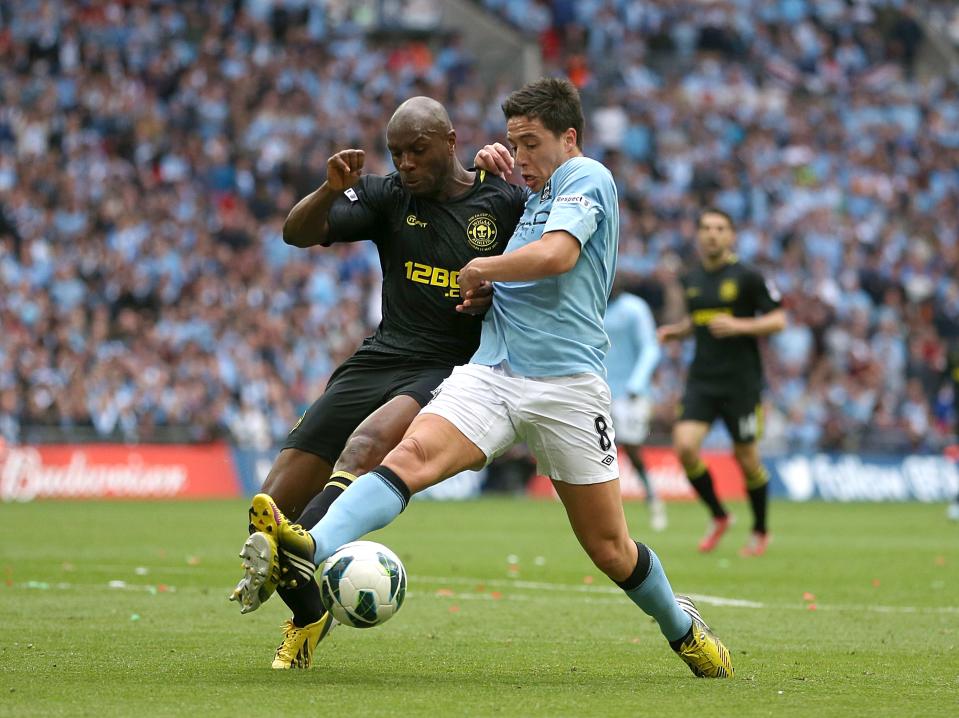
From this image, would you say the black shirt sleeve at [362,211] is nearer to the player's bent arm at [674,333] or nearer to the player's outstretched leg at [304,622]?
the player's outstretched leg at [304,622]

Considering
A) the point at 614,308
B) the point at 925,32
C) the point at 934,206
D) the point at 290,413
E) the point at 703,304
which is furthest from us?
the point at 925,32

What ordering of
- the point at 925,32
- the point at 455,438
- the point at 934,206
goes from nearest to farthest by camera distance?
the point at 455,438 → the point at 934,206 → the point at 925,32

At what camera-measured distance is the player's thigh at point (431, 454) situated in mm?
6531

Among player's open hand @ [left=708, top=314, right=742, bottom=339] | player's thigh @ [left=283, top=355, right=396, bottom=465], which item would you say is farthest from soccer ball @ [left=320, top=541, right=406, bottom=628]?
player's open hand @ [left=708, top=314, right=742, bottom=339]

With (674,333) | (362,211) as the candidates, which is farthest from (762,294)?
(362,211)

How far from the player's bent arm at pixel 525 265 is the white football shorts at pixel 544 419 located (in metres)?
0.53

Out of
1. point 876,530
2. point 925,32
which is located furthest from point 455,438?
point 925,32

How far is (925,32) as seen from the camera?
38.2 meters

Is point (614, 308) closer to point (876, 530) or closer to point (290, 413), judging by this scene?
point (876, 530)

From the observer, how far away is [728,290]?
14.5 metres

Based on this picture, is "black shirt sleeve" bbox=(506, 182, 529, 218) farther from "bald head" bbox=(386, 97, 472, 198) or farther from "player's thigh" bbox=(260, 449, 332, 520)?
"player's thigh" bbox=(260, 449, 332, 520)

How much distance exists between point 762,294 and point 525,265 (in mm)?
Answer: 8195

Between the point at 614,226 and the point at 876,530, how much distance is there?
42.1 ft

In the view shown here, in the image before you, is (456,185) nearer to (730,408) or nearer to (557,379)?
(557,379)
